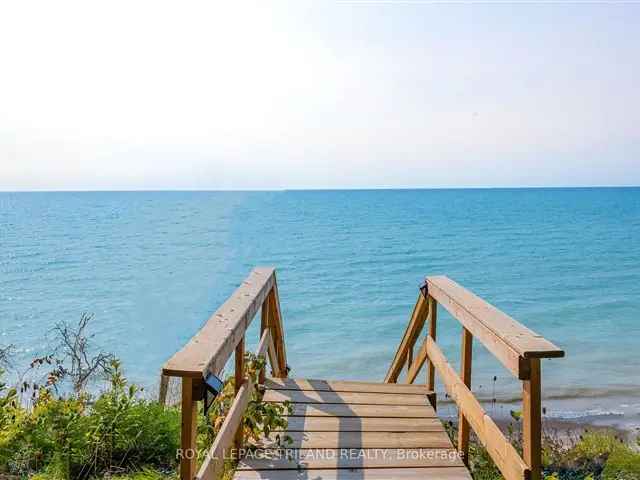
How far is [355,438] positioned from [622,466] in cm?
308

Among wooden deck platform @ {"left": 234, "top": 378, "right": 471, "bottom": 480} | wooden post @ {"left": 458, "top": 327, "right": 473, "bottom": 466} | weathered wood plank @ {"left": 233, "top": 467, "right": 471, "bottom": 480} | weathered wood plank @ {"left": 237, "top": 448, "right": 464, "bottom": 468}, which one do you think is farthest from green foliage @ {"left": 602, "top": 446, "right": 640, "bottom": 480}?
weathered wood plank @ {"left": 233, "top": 467, "right": 471, "bottom": 480}

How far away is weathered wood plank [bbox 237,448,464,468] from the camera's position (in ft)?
9.81

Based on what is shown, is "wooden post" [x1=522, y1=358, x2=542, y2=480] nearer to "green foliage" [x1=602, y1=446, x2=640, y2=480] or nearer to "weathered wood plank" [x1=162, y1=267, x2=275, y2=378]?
"weathered wood plank" [x1=162, y1=267, x2=275, y2=378]

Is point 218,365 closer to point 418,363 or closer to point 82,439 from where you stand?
point 82,439

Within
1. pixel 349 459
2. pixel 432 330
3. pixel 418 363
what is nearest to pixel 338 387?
pixel 418 363

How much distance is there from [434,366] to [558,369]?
7948 mm

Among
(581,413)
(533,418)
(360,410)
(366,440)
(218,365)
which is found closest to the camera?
(218,365)

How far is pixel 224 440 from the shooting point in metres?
2.33

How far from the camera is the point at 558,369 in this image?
10.8 m

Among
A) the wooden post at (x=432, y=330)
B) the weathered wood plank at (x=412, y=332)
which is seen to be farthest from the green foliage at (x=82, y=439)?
the weathered wood plank at (x=412, y=332)

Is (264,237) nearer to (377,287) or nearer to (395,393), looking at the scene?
(377,287)

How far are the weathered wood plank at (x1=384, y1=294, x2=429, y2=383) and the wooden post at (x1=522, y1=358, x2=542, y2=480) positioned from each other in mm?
2208

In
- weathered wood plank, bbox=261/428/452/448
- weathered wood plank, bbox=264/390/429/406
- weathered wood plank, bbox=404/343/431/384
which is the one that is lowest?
weathered wood plank, bbox=261/428/452/448

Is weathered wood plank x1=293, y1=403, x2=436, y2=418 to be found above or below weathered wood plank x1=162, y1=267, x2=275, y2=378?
below
